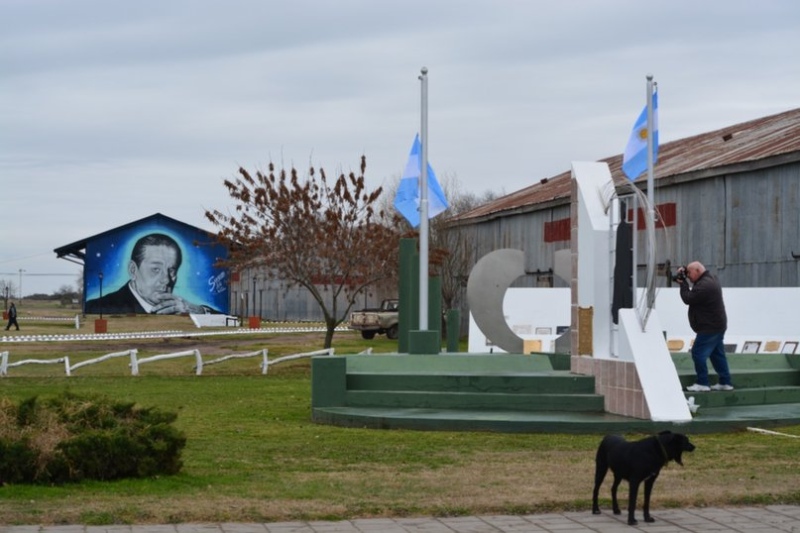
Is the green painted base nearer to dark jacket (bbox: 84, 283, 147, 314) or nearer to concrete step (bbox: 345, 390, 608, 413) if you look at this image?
concrete step (bbox: 345, 390, 608, 413)

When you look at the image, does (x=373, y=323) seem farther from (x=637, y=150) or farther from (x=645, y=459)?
(x=645, y=459)

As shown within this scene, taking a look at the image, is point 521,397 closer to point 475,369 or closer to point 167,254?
point 475,369

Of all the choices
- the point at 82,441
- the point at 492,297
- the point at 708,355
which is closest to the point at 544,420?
the point at 708,355

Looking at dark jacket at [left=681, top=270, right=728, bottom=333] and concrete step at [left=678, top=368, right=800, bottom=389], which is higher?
dark jacket at [left=681, top=270, right=728, bottom=333]

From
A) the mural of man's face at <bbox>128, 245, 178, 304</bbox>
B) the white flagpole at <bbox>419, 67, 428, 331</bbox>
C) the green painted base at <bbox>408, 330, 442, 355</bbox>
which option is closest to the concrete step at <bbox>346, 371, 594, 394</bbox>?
the green painted base at <bbox>408, 330, 442, 355</bbox>

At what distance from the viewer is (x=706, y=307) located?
15.8 metres

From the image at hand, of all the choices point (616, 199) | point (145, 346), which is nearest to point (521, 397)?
point (616, 199)

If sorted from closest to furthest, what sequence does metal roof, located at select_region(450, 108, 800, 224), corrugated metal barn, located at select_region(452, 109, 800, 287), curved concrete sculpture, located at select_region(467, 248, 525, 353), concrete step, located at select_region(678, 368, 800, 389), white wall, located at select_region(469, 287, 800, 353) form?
concrete step, located at select_region(678, 368, 800, 389) → curved concrete sculpture, located at select_region(467, 248, 525, 353) → white wall, located at select_region(469, 287, 800, 353) → corrugated metal barn, located at select_region(452, 109, 800, 287) → metal roof, located at select_region(450, 108, 800, 224)

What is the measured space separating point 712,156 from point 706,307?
1933 cm

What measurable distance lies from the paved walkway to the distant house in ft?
235

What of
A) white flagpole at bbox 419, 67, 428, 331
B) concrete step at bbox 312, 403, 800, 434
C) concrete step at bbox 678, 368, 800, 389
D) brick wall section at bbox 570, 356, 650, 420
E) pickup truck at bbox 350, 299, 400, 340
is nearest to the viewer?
concrete step at bbox 312, 403, 800, 434

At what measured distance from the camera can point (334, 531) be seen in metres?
8.45

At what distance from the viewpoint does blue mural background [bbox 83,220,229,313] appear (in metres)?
80.1

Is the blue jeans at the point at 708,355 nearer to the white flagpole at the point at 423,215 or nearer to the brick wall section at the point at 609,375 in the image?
the brick wall section at the point at 609,375
